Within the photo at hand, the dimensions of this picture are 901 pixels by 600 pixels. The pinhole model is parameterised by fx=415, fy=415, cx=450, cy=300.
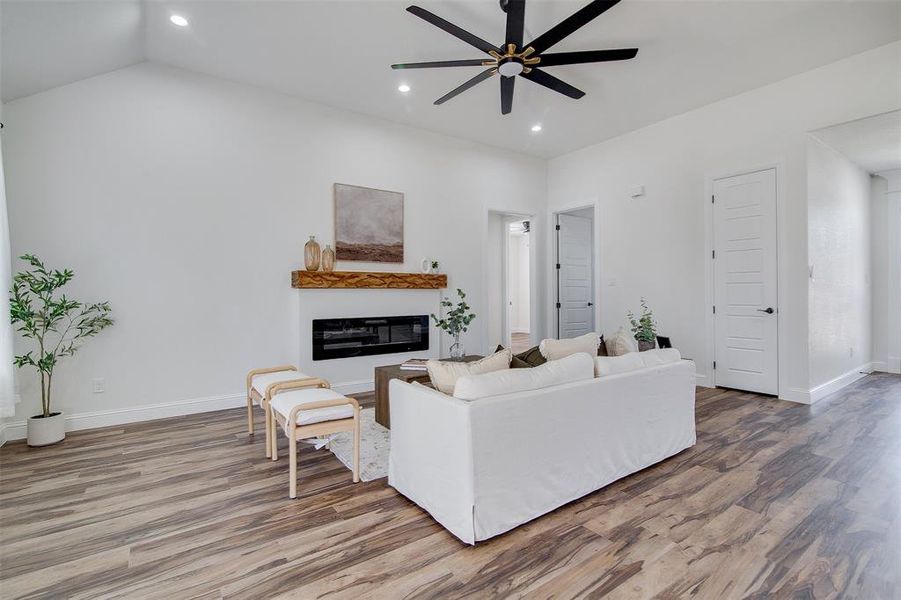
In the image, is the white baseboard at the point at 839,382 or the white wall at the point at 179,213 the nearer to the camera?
the white wall at the point at 179,213

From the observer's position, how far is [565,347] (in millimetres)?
2598

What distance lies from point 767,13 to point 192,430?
18.3 feet

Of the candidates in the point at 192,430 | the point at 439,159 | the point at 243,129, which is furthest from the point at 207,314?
the point at 439,159

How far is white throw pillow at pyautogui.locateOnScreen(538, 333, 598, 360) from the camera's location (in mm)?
2568

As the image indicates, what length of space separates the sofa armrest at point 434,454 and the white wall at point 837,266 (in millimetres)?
4127

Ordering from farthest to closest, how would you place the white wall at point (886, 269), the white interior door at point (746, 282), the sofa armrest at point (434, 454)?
the white wall at point (886, 269) → the white interior door at point (746, 282) → the sofa armrest at point (434, 454)

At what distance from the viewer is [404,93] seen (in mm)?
4398

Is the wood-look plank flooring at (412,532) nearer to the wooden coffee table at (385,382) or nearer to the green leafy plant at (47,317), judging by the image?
the wooden coffee table at (385,382)

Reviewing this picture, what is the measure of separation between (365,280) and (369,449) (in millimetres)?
2269

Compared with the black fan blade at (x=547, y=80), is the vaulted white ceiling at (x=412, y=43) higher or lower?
higher

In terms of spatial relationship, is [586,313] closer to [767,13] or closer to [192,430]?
[767,13]

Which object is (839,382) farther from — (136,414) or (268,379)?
(136,414)

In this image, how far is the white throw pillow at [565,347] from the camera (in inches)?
101

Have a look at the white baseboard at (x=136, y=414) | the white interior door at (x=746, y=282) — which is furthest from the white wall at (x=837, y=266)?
the white baseboard at (x=136, y=414)
